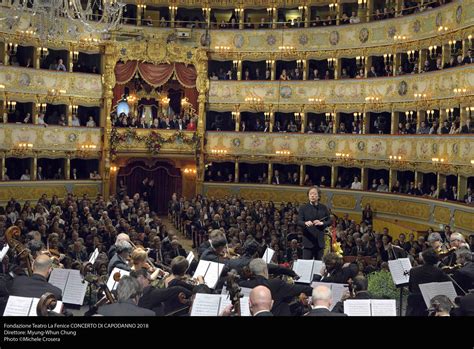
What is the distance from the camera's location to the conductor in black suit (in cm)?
1841

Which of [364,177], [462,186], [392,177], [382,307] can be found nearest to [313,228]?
[382,307]

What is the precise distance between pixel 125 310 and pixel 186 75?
3878 centimetres

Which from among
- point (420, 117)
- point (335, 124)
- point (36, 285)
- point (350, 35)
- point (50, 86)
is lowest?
point (36, 285)

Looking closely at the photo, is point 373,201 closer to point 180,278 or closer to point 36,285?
point 180,278

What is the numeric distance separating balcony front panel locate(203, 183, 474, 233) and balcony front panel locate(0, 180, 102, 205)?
270 inches

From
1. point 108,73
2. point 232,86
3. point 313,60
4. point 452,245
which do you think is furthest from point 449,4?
point 452,245

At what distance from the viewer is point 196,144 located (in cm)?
4731

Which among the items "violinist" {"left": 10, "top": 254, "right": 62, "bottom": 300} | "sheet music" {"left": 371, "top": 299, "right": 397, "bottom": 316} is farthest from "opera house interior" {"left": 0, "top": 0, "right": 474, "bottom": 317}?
"sheet music" {"left": 371, "top": 299, "right": 397, "bottom": 316}

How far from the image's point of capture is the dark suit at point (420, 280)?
45.8ft

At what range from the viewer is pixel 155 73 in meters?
47.2

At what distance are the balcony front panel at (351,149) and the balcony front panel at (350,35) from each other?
15.7ft

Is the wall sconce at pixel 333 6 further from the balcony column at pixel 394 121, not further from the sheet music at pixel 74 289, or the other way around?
the sheet music at pixel 74 289

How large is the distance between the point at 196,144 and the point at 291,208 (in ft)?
34.0
